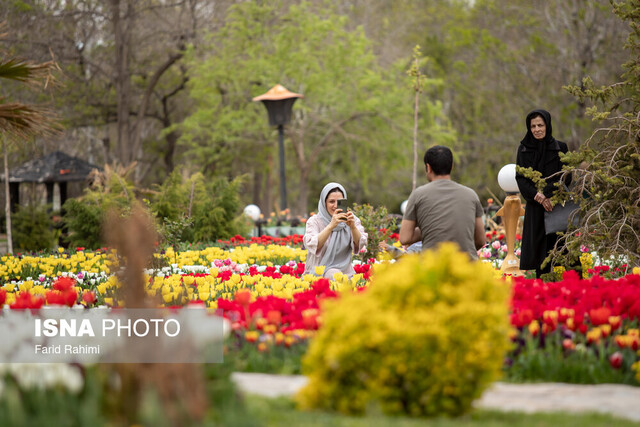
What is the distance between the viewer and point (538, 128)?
7910mm

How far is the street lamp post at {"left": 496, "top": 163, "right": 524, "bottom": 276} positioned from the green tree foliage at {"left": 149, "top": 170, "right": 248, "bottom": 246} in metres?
6.60

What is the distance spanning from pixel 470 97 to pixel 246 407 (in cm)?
3111

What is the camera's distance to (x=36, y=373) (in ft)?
11.4

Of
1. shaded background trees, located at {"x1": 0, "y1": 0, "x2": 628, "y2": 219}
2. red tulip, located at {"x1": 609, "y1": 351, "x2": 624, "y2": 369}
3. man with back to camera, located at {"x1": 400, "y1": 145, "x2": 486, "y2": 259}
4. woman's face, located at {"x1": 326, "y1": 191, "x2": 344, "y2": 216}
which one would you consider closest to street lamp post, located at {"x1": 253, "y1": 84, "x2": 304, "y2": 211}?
shaded background trees, located at {"x1": 0, "y1": 0, "x2": 628, "y2": 219}

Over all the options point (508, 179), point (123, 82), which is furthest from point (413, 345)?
point (123, 82)

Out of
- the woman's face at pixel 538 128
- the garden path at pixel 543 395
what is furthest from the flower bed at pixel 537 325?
the woman's face at pixel 538 128

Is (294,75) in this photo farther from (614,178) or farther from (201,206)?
(614,178)

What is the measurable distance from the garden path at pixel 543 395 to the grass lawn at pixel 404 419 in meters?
0.13

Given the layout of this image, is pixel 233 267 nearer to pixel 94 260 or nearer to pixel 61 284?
pixel 94 260

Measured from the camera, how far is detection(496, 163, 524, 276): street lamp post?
31.9 ft

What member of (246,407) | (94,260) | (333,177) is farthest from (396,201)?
(246,407)

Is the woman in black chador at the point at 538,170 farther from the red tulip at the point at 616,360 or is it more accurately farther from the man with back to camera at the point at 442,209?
the red tulip at the point at 616,360

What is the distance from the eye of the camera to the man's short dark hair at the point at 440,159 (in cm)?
561

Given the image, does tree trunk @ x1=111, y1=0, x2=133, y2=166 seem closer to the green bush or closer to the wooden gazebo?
the wooden gazebo
